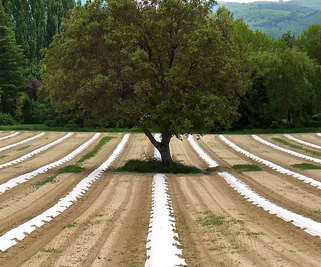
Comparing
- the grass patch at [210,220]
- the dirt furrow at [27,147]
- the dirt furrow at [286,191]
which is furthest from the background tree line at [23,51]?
the grass patch at [210,220]

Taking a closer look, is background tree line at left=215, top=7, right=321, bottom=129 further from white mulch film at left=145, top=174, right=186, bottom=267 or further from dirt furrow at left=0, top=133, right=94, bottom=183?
white mulch film at left=145, top=174, right=186, bottom=267

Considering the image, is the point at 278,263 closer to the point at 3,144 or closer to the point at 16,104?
the point at 3,144

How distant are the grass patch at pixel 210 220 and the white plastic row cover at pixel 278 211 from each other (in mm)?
1762

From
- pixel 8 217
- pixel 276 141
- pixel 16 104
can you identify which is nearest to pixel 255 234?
pixel 8 217

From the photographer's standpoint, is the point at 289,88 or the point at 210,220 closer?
the point at 210,220

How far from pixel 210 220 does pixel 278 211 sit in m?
2.34

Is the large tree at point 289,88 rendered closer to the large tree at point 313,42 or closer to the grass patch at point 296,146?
the grass patch at point 296,146

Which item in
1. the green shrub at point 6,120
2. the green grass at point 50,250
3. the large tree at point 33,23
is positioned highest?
the large tree at point 33,23

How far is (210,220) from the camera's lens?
11078 mm

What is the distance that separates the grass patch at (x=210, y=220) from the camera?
10.7 m

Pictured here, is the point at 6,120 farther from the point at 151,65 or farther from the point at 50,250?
the point at 50,250

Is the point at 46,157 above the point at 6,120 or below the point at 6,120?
below

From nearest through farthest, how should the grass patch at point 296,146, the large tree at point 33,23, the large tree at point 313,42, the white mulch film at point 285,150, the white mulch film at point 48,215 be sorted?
the white mulch film at point 48,215
the white mulch film at point 285,150
the grass patch at point 296,146
the large tree at point 313,42
the large tree at point 33,23

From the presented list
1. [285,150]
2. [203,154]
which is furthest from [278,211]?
[285,150]
